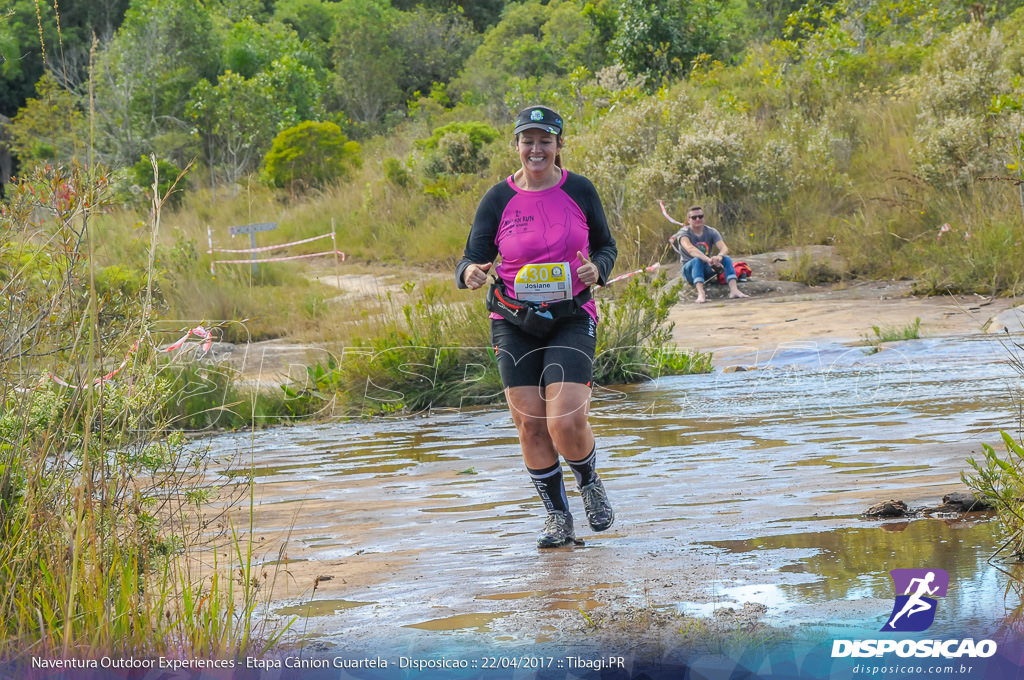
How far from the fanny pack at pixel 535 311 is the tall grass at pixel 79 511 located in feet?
5.05

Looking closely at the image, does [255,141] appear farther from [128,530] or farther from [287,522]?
[128,530]

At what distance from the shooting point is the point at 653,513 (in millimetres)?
5977

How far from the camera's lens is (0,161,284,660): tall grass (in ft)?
10.9

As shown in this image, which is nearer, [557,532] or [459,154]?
[557,532]

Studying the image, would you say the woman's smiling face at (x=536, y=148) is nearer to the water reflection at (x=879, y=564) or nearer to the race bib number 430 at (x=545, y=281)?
the race bib number 430 at (x=545, y=281)

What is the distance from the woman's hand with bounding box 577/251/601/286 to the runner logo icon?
5.86ft

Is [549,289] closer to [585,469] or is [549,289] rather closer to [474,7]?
[585,469]

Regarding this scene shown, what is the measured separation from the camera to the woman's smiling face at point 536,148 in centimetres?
547

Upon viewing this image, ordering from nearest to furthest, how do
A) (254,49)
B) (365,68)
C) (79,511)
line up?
(79,511) → (254,49) → (365,68)

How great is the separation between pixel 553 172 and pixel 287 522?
230 centimetres

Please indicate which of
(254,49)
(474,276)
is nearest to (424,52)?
(254,49)

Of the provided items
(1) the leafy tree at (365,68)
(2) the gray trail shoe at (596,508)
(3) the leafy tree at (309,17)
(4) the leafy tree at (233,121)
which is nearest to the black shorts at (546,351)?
(2) the gray trail shoe at (596,508)

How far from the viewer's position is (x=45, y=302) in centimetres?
459

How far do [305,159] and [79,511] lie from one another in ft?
96.9
